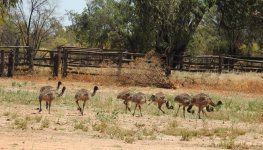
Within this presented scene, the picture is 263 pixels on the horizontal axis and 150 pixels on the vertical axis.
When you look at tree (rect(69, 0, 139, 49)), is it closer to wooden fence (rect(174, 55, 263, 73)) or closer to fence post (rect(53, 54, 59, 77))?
wooden fence (rect(174, 55, 263, 73))

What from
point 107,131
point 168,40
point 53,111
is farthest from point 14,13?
point 107,131

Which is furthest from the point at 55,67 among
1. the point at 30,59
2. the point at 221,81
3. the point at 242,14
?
the point at 242,14

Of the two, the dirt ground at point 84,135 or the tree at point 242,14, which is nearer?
the dirt ground at point 84,135

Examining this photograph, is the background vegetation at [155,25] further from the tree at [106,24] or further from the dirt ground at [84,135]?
the dirt ground at [84,135]

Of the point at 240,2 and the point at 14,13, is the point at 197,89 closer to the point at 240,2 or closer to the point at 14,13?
the point at 240,2

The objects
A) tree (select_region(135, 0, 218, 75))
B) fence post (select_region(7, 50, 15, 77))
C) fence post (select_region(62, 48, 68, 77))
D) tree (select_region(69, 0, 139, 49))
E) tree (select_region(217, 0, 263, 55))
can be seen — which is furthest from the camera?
tree (select_region(69, 0, 139, 49))

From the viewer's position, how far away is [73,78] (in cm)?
3450

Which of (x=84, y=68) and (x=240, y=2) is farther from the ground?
(x=240, y=2)

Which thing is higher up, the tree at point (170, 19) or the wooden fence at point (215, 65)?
the tree at point (170, 19)

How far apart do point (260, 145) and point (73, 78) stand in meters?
22.1

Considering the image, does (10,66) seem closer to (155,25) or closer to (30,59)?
(30,59)

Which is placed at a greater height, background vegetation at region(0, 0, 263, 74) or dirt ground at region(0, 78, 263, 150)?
background vegetation at region(0, 0, 263, 74)

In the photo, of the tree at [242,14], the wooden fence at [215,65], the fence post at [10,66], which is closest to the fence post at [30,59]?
the fence post at [10,66]

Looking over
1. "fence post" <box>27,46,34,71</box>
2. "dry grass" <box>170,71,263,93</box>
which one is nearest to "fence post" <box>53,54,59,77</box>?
"fence post" <box>27,46,34,71</box>
